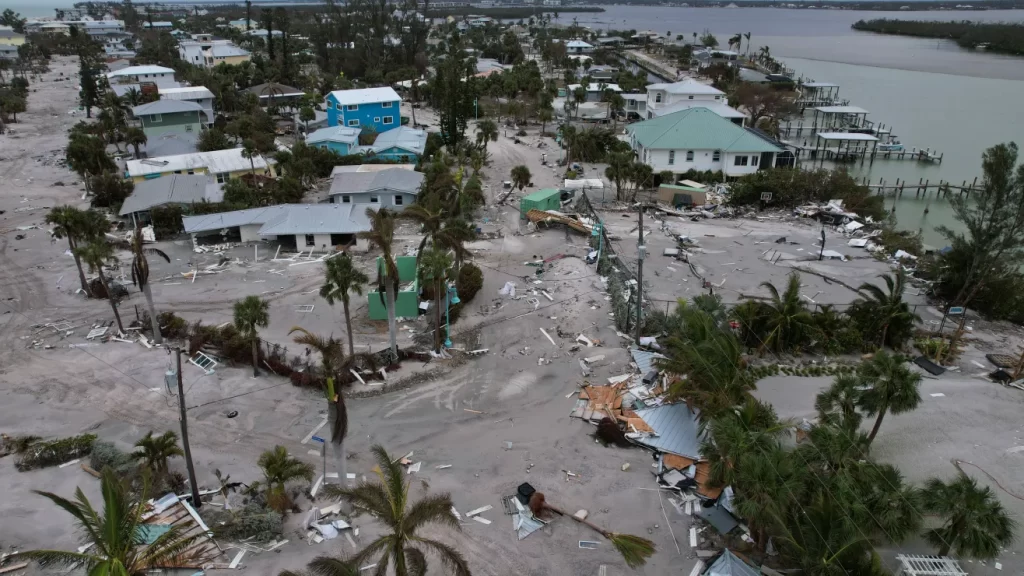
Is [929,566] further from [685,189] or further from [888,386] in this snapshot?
[685,189]

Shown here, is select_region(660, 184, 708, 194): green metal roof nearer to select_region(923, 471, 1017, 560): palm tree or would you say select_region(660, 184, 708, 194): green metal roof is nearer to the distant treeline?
select_region(923, 471, 1017, 560): palm tree

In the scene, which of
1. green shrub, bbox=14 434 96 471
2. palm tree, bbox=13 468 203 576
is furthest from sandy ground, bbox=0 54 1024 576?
palm tree, bbox=13 468 203 576

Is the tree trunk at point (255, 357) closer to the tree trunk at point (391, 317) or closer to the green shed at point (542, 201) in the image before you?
the tree trunk at point (391, 317)

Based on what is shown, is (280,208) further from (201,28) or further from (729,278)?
(201,28)

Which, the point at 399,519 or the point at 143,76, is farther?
the point at 143,76

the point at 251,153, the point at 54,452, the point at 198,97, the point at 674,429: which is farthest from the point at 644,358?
the point at 198,97

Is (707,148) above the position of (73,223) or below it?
above

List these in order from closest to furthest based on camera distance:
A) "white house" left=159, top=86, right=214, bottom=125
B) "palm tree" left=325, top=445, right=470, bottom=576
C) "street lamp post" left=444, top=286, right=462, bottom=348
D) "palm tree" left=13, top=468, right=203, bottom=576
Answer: "palm tree" left=13, top=468, right=203, bottom=576 → "palm tree" left=325, top=445, right=470, bottom=576 → "street lamp post" left=444, top=286, right=462, bottom=348 → "white house" left=159, top=86, right=214, bottom=125

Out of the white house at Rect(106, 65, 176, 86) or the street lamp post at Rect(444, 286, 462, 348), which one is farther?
the white house at Rect(106, 65, 176, 86)
